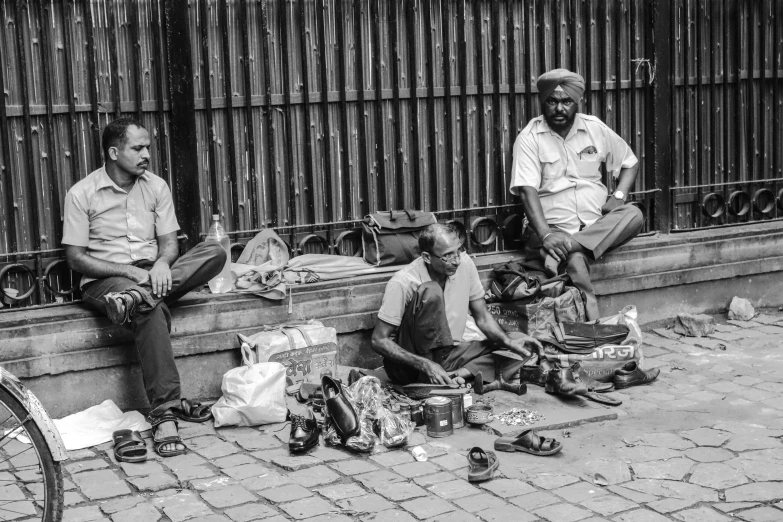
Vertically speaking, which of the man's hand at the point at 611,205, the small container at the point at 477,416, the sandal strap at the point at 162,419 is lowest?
the small container at the point at 477,416

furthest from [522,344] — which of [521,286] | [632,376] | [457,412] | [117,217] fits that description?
[117,217]

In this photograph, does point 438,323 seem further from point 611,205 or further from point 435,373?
point 611,205

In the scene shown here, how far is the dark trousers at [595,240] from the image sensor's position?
7.40m

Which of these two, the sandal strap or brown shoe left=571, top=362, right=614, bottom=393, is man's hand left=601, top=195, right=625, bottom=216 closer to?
brown shoe left=571, top=362, right=614, bottom=393

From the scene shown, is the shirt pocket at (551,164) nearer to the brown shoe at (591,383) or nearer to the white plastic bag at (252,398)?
the brown shoe at (591,383)

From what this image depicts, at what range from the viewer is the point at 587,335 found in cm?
690

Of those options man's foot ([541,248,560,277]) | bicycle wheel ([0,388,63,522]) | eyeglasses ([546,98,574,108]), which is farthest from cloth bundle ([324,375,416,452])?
eyeglasses ([546,98,574,108])

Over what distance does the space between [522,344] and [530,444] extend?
4.36 ft

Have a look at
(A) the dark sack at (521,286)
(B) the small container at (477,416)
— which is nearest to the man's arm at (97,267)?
(B) the small container at (477,416)

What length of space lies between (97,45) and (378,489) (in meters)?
3.33

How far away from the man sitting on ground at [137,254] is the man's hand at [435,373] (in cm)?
134

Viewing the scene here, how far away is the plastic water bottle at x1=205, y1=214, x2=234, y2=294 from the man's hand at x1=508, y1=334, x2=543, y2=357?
1839mm

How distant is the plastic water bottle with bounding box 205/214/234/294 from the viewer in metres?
6.82

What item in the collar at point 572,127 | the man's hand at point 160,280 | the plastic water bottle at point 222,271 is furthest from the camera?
the collar at point 572,127
